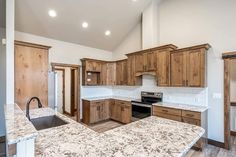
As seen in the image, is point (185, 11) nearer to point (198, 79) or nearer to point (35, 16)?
point (198, 79)

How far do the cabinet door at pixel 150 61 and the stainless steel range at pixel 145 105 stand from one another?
87 cm

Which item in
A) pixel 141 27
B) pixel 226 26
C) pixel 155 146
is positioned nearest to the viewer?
pixel 155 146

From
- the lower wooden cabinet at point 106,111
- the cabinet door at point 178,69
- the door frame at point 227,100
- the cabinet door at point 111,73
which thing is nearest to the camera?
the door frame at point 227,100

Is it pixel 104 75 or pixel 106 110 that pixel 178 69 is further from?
pixel 106 110

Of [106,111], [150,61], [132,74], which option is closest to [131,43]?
[132,74]

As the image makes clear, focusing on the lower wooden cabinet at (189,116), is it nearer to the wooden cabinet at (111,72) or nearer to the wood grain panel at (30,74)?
the wooden cabinet at (111,72)

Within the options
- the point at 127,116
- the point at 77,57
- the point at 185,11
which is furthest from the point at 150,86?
the point at 77,57

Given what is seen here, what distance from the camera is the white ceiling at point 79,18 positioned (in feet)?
12.3

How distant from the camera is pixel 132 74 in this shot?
16.5 feet

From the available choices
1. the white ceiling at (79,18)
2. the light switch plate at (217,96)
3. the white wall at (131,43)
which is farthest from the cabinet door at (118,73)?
the light switch plate at (217,96)

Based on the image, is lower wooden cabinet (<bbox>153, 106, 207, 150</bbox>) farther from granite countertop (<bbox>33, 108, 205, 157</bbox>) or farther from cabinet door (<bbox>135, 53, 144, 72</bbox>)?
granite countertop (<bbox>33, 108, 205, 157</bbox>)

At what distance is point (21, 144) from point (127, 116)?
4.22 m

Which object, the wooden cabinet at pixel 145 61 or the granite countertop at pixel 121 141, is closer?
the granite countertop at pixel 121 141

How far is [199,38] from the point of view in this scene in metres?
3.87
